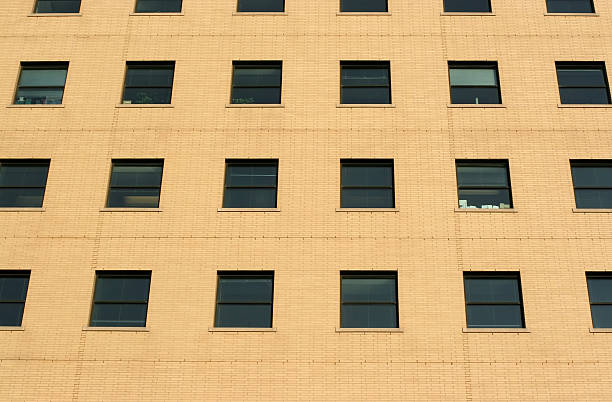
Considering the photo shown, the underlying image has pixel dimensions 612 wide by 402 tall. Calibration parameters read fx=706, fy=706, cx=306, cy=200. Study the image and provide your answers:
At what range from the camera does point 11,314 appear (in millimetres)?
21953

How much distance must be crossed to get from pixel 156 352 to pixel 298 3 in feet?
44.8

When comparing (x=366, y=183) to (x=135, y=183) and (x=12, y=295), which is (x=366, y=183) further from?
(x=12, y=295)

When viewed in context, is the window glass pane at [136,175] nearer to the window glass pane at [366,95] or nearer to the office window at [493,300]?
the window glass pane at [366,95]

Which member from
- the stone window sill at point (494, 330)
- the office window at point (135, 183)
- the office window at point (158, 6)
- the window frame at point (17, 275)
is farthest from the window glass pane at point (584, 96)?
the window frame at point (17, 275)

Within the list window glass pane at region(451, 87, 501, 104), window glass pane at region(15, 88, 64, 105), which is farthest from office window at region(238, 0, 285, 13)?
window glass pane at region(15, 88, 64, 105)

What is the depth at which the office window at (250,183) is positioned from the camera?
2338 centimetres

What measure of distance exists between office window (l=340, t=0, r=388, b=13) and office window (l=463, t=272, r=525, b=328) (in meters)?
10.7

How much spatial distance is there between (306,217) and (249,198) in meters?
2.11

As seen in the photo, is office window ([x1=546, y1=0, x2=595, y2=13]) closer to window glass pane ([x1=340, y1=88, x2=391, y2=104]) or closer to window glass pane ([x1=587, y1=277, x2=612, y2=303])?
window glass pane ([x1=340, y1=88, x2=391, y2=104])

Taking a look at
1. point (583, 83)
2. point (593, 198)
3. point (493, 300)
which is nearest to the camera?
point (493, 300)

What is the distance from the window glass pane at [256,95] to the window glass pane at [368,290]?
717 centimetres

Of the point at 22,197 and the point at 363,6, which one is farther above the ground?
the point at 363,6

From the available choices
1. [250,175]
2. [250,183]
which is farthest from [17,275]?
[250,175]

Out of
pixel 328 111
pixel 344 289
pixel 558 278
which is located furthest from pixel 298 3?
pixel 558 278
